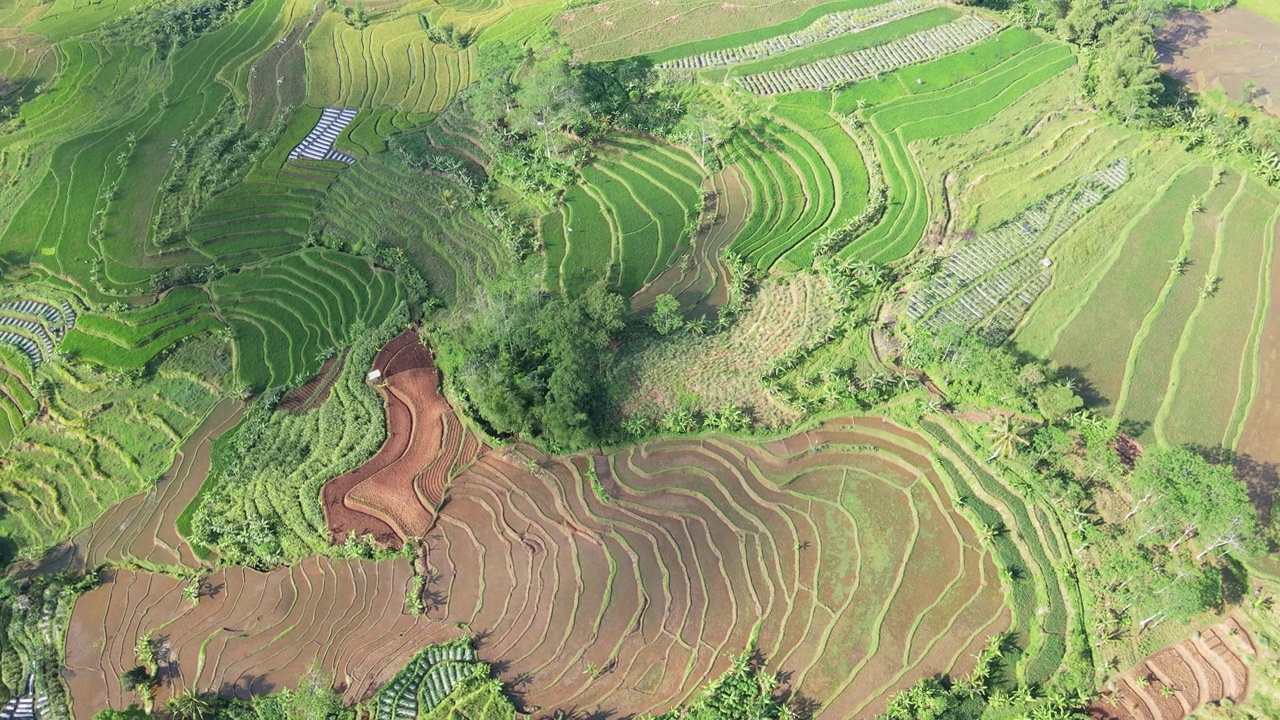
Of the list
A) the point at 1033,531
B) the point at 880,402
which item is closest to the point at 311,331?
the point at 880,402

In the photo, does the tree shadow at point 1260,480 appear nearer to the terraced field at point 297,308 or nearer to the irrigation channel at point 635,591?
the irrigation channel at point 635,591

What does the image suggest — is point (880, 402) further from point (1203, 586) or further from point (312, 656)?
point (312, 656)

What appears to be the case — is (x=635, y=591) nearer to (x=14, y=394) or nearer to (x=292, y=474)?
(x=292, y=474)

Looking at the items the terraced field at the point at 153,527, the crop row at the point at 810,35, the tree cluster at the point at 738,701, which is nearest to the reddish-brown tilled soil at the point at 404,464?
the terraced field at the point at 153,527

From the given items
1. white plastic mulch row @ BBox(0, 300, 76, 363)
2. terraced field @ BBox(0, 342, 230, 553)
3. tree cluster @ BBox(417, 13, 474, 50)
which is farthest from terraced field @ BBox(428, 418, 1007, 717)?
tree cluster @ BBox(417, 13, 474, 50)

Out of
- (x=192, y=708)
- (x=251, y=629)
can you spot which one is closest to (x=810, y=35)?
(x=251, y=629)

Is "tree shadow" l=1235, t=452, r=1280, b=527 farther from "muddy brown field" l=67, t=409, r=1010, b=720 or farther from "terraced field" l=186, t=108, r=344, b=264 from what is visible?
"terraced field" l=186, t=108, r=344, b=264
